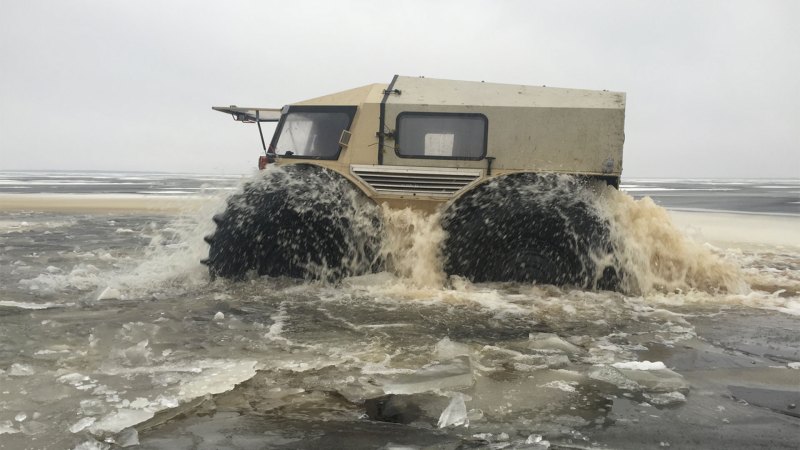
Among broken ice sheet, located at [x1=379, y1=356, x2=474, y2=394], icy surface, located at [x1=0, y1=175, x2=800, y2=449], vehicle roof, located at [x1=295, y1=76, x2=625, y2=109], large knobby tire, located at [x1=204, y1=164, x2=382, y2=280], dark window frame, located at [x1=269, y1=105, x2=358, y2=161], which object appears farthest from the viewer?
dark window frame, located at [x1=269, y1=105, x2=358, y2=161]

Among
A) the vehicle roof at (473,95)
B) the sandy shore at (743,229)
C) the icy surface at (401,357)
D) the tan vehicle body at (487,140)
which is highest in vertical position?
the vehicle roof at (473,95)

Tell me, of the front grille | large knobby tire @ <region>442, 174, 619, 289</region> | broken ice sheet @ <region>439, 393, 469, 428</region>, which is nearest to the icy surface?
broken ice sheet @ <region>439, 393, 469, 428</region>

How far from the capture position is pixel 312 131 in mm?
6910

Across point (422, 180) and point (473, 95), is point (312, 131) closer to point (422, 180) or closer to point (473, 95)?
point (422, 180)

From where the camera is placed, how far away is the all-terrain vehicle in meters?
5.68

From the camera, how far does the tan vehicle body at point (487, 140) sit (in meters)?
6.21

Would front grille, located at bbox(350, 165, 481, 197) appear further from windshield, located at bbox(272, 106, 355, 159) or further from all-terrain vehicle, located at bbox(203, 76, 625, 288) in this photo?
windshield, located at bbox(272, 106, 355, 159)

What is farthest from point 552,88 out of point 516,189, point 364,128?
point 364,128

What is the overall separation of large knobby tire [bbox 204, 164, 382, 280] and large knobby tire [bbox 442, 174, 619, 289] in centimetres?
92

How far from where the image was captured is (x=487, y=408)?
9.66 feet

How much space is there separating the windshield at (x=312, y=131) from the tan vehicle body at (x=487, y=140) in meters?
0.13

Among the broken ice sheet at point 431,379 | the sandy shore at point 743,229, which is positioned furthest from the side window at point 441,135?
the broken ice sheet at point 431,379

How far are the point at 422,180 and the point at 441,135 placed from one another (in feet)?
1.97

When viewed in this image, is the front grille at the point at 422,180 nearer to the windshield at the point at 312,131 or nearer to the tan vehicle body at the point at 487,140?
the tan vehicle body at the point at 487,140
